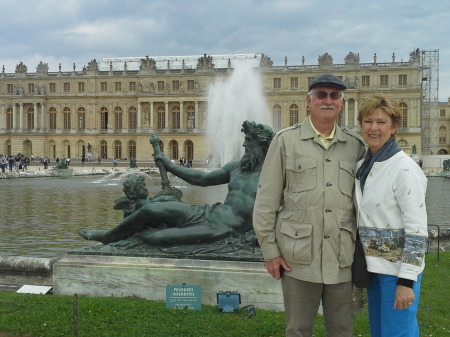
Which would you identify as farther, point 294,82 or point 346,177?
point 294,82

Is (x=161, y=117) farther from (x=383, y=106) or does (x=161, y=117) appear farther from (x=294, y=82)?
(x=383, y=106)

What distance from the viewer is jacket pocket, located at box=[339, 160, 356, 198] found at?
3.10 metres

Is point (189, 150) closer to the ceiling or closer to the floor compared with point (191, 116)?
closer to the floor

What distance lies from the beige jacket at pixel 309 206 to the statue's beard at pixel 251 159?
2.09 m

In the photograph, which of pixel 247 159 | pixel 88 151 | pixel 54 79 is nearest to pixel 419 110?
pixel 88 151

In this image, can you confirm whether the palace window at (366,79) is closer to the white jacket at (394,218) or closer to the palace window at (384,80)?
the palace window at (384,80)

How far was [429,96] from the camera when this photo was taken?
6650 cm

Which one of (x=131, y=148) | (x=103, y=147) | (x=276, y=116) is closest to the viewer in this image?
(x=276, y=116)

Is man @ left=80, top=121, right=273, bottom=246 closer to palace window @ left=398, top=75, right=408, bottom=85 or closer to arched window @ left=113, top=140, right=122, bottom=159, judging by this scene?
palace window @ left=398, top=75, right=408, bottom=85

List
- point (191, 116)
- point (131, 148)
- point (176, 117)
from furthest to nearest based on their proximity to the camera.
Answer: point (131, 148), point (176, 117), point (191, 116)

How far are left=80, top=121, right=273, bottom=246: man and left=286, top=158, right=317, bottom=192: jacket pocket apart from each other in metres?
2.26

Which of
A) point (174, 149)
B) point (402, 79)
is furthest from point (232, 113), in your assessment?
point (402, 79)

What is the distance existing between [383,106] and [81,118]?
230ft

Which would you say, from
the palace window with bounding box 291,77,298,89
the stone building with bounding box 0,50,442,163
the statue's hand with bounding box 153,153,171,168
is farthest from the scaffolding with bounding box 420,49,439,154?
the statue's hand with bounding box 153,153,171,168
